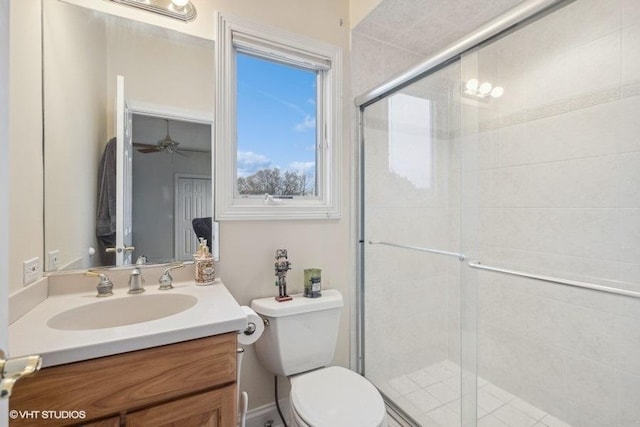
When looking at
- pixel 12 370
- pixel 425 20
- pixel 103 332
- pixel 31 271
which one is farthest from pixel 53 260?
pixel 425 20

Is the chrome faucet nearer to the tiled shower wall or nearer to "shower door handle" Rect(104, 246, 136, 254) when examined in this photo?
"shower door handle" Rect(104, 246, 136, 254)

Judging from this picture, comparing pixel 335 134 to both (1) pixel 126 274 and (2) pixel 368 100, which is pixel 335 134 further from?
(1) pixel 126 274

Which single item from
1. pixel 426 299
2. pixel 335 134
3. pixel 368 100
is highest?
pixel 368 100

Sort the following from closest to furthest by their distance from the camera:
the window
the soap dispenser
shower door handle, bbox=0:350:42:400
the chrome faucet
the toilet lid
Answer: shower door handle, bbox=0:350:42:400, the toilet lid, the chrome faucet, the soap dispenser, the window

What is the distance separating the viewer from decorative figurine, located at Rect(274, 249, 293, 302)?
147cm

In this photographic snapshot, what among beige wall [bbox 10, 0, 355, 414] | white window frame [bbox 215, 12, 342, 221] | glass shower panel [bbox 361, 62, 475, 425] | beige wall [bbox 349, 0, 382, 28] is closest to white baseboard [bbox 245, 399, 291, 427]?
beige wall [bbox 10, 0, 355, 414]

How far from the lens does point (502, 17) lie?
40.9 inches

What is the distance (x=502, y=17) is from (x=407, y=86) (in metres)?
0.57

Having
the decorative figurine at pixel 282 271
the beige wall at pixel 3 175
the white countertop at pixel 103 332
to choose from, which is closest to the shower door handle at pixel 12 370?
the beige wall at pixel 3 175

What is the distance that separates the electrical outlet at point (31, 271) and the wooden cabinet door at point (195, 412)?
577mm

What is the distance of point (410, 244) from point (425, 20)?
127 cm

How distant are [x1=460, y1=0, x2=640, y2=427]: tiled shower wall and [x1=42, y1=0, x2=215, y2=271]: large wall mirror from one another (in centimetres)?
128

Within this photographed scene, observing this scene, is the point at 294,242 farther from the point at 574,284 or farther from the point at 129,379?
the point at 574,284

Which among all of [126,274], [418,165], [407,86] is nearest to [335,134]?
[407,86]
